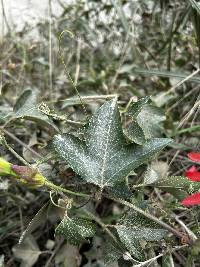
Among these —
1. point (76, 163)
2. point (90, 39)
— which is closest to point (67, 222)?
point (76, 163)

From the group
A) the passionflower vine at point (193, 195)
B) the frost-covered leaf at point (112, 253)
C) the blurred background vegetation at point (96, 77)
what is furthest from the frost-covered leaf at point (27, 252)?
the passionflower vine at point (193, 195)

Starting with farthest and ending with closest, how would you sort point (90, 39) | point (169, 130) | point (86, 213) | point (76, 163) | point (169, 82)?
point (90, 39)
point (169, 82)
point (169, 130)
point (86, 213)
point (76, 163)

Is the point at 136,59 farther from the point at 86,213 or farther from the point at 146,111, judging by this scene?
the point at 86,213

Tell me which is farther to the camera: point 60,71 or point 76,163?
point 60,71

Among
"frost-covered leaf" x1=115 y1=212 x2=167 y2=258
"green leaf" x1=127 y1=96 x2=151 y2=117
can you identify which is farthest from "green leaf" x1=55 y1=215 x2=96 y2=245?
"green leaf" x1=127 y1=96 x2=151 y2=117

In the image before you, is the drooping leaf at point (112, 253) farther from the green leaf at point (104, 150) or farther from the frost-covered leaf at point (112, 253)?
the green leaf at point (104, 150)

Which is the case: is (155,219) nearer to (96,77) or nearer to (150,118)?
(150,118)

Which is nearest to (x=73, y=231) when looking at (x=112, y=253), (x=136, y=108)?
(x=112, y=253)
